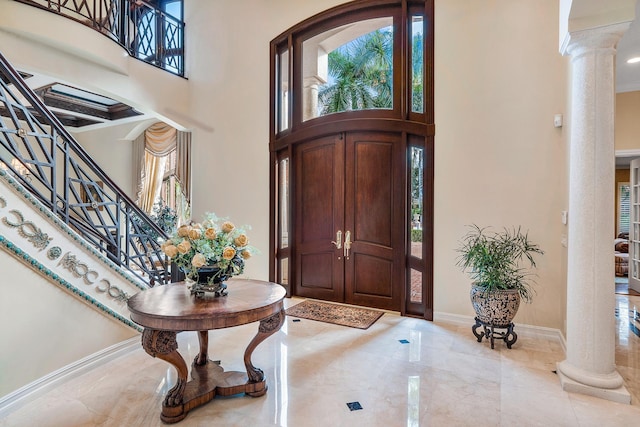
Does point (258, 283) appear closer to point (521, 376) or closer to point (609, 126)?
point (521, 376)

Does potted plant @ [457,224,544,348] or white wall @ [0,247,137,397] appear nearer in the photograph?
white wall @ [0,247,137,397]

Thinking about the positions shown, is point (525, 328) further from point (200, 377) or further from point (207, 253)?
point (207, 253)


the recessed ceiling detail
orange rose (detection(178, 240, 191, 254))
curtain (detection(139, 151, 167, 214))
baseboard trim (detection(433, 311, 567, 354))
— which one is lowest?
baseboard trim (detection(433, 311, 567, 354))

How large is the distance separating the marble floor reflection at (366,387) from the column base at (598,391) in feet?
0.16

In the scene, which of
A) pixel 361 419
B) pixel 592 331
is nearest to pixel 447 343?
pixel 592 331

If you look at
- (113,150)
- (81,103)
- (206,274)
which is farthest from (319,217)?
(113,150)

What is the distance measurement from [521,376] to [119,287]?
11.4 feet

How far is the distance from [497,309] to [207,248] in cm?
270

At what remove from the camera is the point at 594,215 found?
2621mm

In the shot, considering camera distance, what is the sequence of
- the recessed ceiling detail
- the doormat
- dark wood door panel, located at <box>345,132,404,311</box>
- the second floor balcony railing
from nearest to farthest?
the doormat, dark wood door panel, located at <box>345,132,404,311</box>, the second floor balcony railing, the recessed ceiling detail

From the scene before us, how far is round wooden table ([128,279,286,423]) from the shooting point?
2143 millimetres

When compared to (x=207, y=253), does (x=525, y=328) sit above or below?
below

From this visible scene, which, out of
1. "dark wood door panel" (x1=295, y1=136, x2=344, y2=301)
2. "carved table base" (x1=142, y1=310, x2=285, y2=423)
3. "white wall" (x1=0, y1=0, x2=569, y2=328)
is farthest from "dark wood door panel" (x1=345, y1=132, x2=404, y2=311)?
"carved table base" (x1=142, y1=310, x2=285, y2=423)

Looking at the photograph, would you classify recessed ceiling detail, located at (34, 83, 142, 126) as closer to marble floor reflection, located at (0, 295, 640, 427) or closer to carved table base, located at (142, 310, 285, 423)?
marble floor reflection, located at (0, 295, 640, 427)
